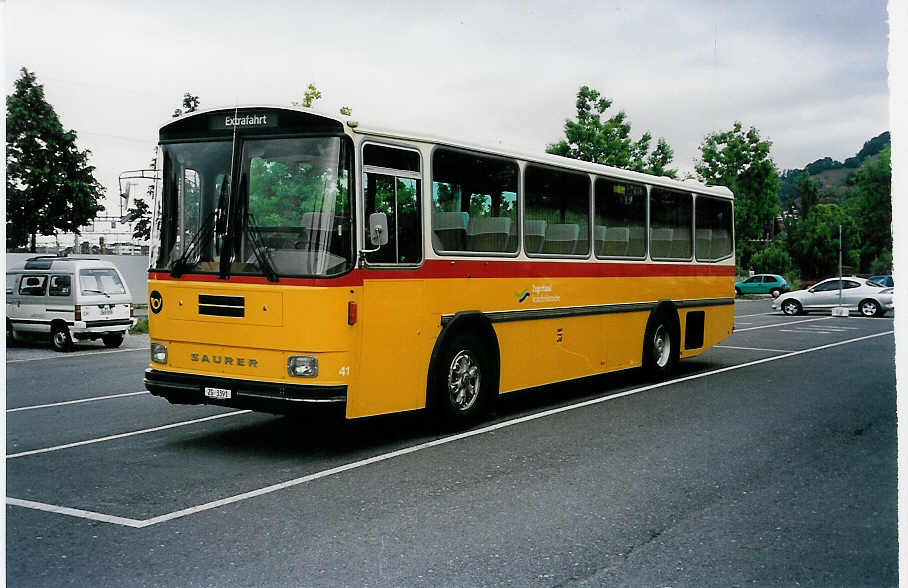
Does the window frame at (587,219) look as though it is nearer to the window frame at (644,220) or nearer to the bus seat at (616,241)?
the window frame at (644,220)

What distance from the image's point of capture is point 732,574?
505cm

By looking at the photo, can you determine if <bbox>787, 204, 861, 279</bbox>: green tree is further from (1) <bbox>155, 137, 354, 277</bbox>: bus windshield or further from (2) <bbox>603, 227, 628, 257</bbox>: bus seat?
(1) <bbox>155, 137, 354, 277</bbox>: bus windshield


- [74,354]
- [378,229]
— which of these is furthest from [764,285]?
[378,229]

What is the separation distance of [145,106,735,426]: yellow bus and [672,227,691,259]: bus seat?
3.86 m

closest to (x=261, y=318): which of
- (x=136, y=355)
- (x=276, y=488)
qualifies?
(x=276, y=488)

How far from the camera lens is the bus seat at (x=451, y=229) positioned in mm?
9000

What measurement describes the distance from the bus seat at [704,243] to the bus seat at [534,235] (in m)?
4.84

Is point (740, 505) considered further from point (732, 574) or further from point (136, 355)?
point (136, 355)

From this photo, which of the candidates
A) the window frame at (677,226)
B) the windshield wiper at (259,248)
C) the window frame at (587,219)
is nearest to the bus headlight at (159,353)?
the windshield wiper at (259,248)

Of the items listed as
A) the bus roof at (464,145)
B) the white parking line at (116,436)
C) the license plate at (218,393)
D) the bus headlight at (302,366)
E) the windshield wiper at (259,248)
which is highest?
the bus roof at (464,145)

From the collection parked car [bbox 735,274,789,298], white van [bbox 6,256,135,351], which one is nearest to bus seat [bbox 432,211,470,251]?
white van [bbox 6,256,135,351]

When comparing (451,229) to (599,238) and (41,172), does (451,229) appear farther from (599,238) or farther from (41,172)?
(41,172)

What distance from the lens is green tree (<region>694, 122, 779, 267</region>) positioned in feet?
196

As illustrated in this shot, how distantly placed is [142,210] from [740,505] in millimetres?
37372
